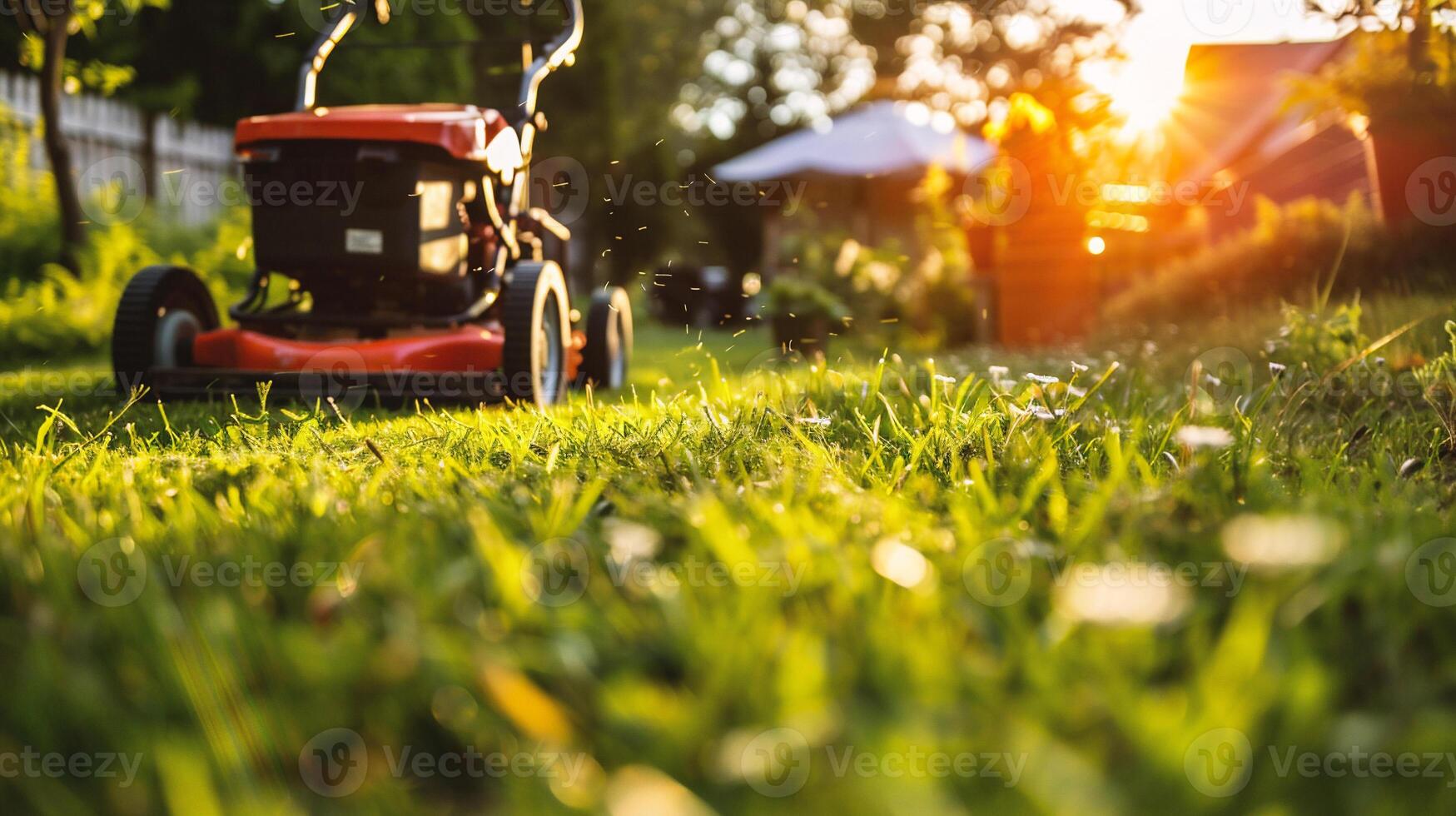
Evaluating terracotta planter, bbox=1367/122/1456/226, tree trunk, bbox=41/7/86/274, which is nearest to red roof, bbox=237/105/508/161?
terracotta planter, bbox=1367/122/1456/226

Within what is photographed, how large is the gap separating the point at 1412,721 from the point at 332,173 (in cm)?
349

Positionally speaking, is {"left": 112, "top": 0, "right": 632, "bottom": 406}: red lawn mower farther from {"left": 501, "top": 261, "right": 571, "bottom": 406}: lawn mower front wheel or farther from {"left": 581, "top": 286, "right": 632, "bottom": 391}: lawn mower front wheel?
{"left": 581, "top": 286, "right": 632, "bottom": 391}: lawn mower front wheel

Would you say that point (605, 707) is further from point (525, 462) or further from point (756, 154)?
point (756, 154)

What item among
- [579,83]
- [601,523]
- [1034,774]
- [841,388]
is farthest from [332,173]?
[579,83]

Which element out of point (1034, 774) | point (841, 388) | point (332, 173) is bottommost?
point (841, 388)

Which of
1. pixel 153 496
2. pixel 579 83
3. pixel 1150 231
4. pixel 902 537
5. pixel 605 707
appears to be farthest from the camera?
pixel 579 83

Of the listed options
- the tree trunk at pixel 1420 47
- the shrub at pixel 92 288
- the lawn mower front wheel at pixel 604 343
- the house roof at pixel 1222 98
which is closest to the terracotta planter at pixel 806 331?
the lawn mower front wheel at pixel 604 343

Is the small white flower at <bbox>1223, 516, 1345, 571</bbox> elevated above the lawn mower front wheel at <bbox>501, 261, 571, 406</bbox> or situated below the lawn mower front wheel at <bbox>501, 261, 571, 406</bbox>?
above

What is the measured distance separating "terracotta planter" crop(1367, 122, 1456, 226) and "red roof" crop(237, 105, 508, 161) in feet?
12.5

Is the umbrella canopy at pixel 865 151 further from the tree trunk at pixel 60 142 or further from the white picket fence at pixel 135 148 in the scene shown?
the tree trunk at pixel 60 142

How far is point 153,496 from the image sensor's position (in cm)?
189

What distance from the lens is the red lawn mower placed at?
351cm

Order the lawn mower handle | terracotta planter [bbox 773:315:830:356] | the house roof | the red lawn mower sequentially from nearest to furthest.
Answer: the red lawn mower, the lawn mower handle, terracotta planter [bbox 773:315:830:356], the house roof

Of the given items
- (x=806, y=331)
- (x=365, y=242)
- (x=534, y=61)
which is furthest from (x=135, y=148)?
(x=365, y=242)
